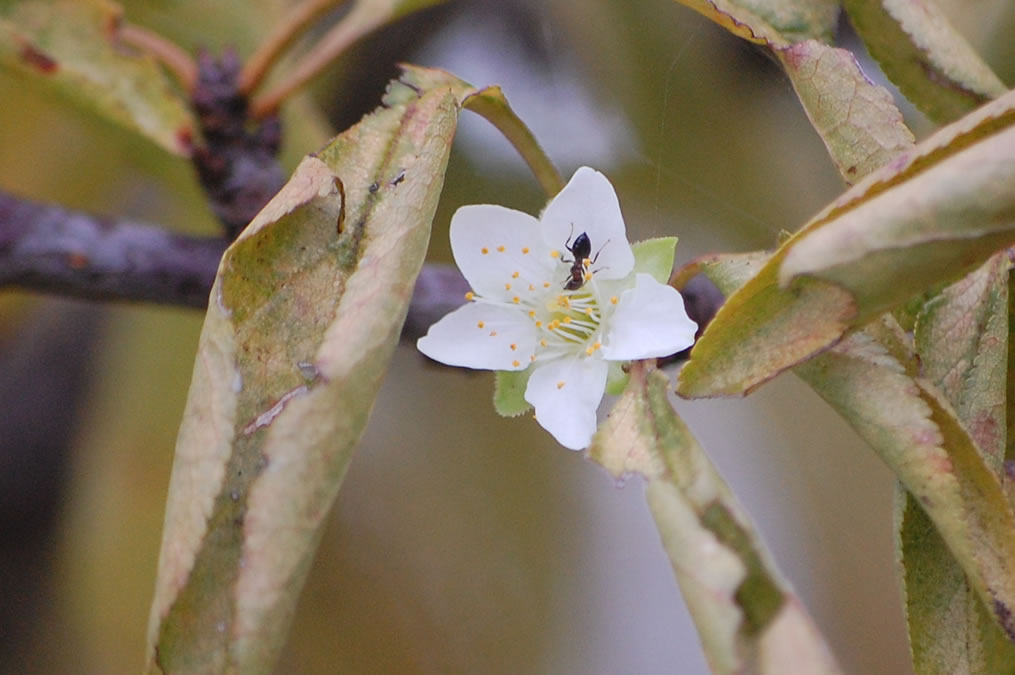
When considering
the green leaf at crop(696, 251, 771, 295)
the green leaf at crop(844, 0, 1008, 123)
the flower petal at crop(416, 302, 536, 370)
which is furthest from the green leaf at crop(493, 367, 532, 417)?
the green leaf at crop(844, 0, 1008, 123)

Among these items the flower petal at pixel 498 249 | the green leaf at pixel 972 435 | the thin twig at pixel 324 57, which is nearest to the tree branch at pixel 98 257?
the thin twig at pixel 324 57

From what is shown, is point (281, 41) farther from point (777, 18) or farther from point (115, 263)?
point (777, 18)

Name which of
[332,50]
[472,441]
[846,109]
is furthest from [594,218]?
[472,441]

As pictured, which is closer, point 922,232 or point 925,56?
point 922,232

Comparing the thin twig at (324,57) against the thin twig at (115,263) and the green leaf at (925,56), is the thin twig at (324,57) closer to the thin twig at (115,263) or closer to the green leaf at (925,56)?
the thin twig at (115,263)

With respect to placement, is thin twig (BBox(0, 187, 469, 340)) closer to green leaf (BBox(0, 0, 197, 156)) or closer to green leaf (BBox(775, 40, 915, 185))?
green leaf (BBox(0, 0, 197, 156))

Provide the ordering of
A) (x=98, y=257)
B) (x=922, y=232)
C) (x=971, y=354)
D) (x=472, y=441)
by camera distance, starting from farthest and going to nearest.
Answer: (x=472, y=441) → (x=98, y=257) → (x=971, y=354) → (x=922, y=232)
